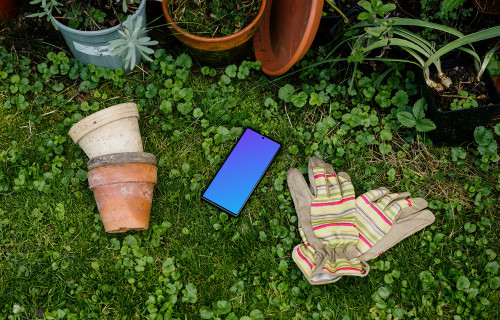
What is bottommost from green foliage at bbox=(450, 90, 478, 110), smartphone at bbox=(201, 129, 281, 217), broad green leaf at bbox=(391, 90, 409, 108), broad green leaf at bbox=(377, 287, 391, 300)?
broad green leaf at bbox=(377, 287, 391, 300)

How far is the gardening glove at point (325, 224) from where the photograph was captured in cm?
222

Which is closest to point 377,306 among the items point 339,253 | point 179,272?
point 339,253

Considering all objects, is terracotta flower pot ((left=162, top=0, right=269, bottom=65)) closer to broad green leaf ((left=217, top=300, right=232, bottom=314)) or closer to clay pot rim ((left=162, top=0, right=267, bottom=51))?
clay pot rim ((left=162, top=0, right=267, bottom=51))

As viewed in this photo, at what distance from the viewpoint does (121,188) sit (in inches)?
85.7

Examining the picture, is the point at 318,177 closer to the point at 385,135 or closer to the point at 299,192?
the point at 299,192

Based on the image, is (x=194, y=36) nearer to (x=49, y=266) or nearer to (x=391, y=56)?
(x=391, y=56)

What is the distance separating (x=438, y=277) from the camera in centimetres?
232

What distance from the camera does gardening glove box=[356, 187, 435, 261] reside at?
2.30m

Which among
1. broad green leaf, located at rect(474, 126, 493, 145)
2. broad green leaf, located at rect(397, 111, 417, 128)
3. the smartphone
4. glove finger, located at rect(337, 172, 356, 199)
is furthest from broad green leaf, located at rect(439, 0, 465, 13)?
the smartphone

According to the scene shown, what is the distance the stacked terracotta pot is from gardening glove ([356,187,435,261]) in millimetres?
1136

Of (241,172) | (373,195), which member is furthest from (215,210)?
(373,195)

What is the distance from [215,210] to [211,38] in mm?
930

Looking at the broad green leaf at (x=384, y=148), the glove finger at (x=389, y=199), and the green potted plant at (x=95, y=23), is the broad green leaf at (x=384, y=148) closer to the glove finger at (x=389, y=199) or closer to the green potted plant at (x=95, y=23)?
the glove finger at (x=389, y=199)

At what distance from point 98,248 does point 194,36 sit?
124 centimetres
